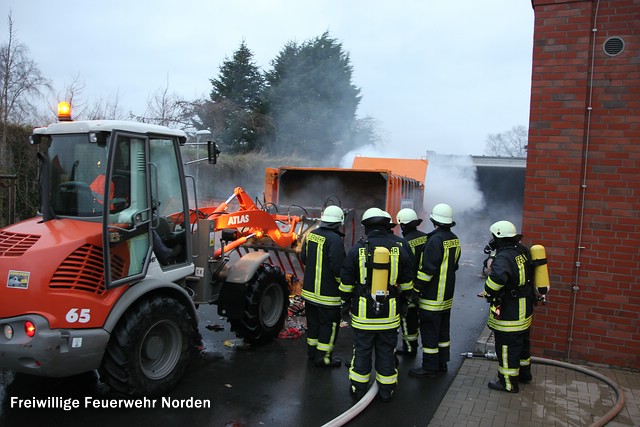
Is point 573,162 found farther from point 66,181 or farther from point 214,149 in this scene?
point 66,181

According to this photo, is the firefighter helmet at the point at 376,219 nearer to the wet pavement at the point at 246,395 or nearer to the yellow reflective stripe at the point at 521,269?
the yellow reflective stripe at the point at 521,269

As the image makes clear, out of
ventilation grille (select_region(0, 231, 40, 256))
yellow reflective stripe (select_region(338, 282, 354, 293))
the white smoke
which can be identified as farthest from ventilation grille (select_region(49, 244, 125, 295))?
the white smoke

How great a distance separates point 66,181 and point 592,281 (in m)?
5.39

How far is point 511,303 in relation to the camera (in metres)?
4.86

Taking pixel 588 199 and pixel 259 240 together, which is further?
pixel 259 240

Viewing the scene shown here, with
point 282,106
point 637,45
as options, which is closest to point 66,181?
point 637,45

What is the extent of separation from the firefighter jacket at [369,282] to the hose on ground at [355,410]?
0.60 m

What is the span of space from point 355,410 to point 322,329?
1.33 metres

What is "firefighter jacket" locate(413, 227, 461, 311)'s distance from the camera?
5.33m

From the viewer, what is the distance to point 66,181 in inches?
175

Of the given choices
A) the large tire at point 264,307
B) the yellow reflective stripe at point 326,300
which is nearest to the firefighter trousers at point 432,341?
the yellow reflective stripe at point 326,300

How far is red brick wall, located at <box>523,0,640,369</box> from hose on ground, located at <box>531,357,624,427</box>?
8.0 inches

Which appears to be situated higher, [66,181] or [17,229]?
[66,181]

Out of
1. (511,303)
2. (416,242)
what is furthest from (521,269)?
(416,242)
